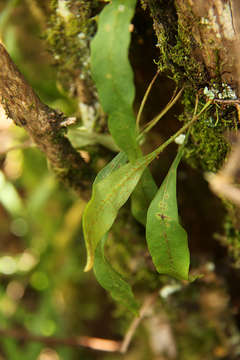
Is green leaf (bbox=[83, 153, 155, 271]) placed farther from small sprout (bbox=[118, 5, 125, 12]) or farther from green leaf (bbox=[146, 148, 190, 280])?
small sprout (bbox=[118, 5, 125, 12])

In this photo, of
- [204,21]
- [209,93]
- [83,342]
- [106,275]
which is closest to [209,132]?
[209,93]

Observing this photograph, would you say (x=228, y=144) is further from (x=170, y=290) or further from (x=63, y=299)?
(x=63, y=299)

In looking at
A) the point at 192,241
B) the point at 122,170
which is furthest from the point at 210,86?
the point at 192,241

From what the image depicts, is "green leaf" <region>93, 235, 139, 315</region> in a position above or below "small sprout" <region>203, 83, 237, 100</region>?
below

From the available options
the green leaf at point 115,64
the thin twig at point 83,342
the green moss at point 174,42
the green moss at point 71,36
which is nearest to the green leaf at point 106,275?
the green leaf at point 115,64

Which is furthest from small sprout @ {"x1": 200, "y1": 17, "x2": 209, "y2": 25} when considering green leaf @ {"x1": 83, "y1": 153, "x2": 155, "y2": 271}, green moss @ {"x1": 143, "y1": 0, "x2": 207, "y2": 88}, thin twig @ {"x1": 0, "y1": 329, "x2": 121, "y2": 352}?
thin twig @ {"x1": 0, "y1": 329, "x2": 121, "y2": 352}

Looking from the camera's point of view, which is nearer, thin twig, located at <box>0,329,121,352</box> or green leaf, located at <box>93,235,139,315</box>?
green leaf, located at <box>93,235,139,315</box>
